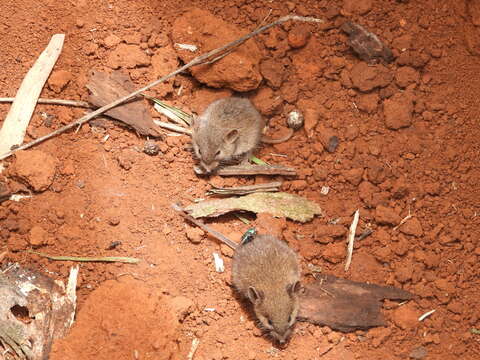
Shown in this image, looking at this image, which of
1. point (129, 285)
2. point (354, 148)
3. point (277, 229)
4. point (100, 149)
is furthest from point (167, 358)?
point (354, 148)

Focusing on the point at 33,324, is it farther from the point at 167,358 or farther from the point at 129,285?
the point at 167,358

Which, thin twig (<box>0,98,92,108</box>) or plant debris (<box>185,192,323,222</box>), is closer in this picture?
plant debris (<box>185,192,323,222</box>)

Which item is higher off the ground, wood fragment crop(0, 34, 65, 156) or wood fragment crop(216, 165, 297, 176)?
wood fragment crop(0, 34, 65, 156)

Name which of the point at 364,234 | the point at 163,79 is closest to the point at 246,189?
the point at 364,234

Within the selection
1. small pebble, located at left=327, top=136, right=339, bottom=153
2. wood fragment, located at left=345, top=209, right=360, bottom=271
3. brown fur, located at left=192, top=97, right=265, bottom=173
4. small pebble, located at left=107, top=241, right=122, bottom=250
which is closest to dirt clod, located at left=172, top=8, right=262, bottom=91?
brown fur, located at left=192, top=97, right=265, bottom=173

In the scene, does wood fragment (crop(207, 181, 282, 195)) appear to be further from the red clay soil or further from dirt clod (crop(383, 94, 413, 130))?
dirt clod (crop(383, 94, 413, 130))

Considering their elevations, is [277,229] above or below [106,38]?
below
